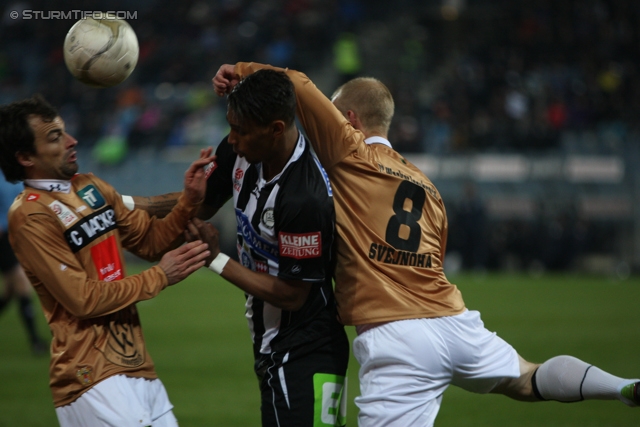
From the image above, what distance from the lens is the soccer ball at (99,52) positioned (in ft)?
13.9

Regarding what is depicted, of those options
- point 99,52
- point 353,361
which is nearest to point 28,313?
point 353,361

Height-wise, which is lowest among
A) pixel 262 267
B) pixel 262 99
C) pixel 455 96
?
pixel 262 267

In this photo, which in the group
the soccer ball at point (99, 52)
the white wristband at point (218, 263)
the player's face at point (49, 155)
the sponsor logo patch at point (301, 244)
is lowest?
the white wristband at point (218, 263)

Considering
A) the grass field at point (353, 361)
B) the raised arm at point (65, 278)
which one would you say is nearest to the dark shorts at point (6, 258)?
the grass field at point (353, 361)

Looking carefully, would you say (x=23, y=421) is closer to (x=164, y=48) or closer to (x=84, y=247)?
(x=84, y=247)

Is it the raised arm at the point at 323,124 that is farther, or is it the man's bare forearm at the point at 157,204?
the man's bare forearm at the point at 157,204

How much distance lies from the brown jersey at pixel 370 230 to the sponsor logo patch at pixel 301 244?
259 millimetres

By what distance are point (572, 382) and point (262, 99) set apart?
2.19 metres

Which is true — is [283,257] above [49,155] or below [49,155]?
below

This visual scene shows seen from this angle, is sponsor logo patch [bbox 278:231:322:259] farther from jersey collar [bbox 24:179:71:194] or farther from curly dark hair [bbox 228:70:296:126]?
jersey collar [bbox 24:179:71:194]

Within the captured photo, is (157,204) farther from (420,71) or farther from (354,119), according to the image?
(420,71)

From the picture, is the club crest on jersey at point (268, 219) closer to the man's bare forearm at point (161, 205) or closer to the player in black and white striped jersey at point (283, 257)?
the player in black and white striped jersey at point (283, 257)

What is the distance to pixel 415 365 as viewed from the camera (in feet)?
13.0

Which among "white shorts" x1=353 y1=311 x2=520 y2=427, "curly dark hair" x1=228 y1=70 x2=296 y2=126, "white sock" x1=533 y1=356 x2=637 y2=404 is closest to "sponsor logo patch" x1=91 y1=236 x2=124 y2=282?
"curly dark hair" x1=228 y1=70 x2=296 y2=126
